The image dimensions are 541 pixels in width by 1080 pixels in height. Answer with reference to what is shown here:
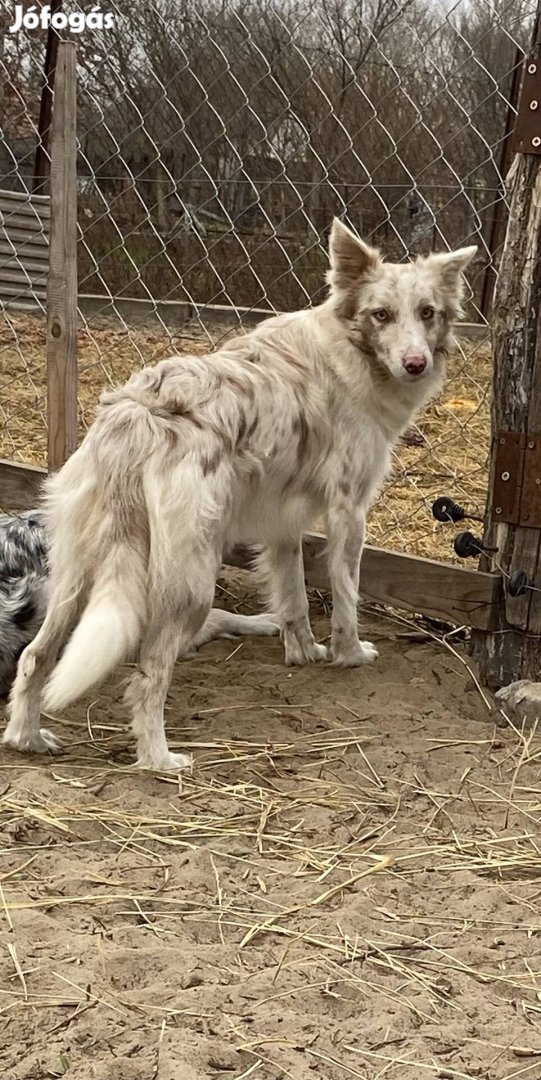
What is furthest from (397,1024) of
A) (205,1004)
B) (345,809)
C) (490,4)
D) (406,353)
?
(490,4)

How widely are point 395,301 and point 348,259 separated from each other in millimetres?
218

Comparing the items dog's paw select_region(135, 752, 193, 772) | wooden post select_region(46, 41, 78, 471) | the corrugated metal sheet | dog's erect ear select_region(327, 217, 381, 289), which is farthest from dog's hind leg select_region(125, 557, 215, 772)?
the corrugated metal sheet

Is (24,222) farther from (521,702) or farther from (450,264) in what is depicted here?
(521,702)

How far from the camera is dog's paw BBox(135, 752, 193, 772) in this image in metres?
→ 3.23

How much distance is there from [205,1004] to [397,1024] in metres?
0.35

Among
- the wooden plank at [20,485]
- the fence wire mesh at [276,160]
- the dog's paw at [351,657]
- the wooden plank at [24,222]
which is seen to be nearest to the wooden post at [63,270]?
the wooden plank at [20,485]

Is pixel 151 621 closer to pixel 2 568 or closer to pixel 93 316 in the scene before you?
pixel 2 568

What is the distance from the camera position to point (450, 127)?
4.94m

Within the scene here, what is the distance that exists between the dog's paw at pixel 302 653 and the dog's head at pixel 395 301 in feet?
3.50

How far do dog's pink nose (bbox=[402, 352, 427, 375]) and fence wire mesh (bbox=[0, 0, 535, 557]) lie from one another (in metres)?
0.81

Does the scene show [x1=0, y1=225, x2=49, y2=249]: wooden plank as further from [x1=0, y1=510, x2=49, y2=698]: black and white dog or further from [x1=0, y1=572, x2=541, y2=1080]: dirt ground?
[x1=0, y1=572, x2=541, y2=1080]: dirt ground

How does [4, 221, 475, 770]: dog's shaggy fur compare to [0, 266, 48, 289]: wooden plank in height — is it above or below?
below

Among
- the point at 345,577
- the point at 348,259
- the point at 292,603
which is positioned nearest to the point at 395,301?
the point at 348,259

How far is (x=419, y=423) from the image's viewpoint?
6.55 metres
